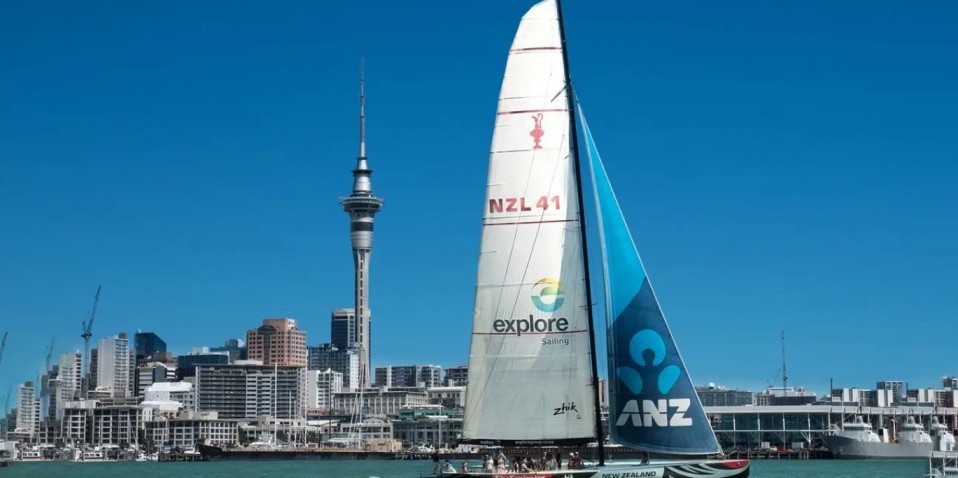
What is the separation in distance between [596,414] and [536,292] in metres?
3.36

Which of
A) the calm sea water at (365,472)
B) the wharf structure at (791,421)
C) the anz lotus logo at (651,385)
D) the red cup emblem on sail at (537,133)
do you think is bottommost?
the calm sea water at (365,472)

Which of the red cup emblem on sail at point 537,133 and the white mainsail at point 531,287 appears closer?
the white mainsail at point 531,287

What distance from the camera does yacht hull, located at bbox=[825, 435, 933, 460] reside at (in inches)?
5103

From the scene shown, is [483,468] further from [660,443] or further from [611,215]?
[611,215]

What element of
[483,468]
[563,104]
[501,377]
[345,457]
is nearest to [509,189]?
[563,104]

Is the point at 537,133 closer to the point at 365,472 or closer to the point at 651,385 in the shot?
the point at 651,385

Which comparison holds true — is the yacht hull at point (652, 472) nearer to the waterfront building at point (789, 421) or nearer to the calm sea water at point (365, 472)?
the calm sea water at point (365, 472)

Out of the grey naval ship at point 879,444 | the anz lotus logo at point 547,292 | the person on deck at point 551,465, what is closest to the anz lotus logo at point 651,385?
the person on deck at point 551,465

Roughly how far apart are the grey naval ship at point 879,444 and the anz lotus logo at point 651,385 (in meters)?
97.4

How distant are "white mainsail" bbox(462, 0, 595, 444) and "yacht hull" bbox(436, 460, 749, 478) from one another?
1.45 m

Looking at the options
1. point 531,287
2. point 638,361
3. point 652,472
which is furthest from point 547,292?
point 652,472

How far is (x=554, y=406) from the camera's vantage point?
34562 mm

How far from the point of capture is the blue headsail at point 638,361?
3416 cm


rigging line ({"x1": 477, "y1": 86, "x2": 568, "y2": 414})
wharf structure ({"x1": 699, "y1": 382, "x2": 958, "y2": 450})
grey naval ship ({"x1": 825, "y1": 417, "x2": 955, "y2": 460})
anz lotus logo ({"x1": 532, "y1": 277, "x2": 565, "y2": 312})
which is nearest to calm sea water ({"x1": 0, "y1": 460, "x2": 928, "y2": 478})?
grey naval ship ({"x1": 825, "y1": 417, "x2": 955, "y2": 460})
